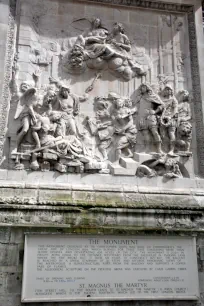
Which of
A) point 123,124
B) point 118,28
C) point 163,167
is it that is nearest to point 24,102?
point 123,124

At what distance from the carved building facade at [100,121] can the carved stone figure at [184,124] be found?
0.03m

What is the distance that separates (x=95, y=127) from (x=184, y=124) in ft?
8.29

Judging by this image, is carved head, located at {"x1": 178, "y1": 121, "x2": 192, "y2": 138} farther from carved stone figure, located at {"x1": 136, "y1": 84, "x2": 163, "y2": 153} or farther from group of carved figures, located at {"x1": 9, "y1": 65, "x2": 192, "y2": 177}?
carved stone figure, located at {"x1": 136, "y1": 84, "x2": 163, "y2": 153}

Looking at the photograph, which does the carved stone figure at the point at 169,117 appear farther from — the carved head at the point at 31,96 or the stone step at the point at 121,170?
the carved head at the point at 31,96

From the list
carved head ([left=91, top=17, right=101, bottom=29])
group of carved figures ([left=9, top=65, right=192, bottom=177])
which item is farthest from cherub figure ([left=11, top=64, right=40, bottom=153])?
carved head ([left=91, top=17, right=101, bottom=29])

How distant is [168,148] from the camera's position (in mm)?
9516

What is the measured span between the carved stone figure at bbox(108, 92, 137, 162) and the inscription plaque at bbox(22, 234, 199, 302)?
2.48 m

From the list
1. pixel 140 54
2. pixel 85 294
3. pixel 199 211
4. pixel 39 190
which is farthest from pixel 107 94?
pixel 85 294

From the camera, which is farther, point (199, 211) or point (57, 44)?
point (57, 44)

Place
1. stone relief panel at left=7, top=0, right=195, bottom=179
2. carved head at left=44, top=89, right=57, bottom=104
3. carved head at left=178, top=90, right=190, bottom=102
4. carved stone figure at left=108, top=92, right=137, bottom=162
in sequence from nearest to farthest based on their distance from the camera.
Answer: stone relief panel at left=7, top=0, right=195, bottom=179, carved head at left=44, top=89, right=57, bottom=104, carved stone figure at left=108, top=92, right=137, bottom=162, carved head at left=178, top=90, right=190, bottom=102

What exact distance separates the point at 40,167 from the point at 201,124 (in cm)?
475

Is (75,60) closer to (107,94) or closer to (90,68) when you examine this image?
(90,68)

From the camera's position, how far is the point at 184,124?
962 cm

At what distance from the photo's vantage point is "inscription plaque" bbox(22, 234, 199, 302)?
717 centimetres
